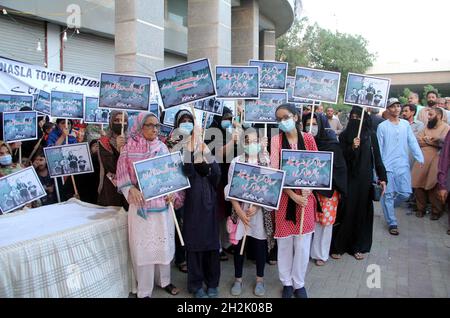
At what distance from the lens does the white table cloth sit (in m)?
2.67

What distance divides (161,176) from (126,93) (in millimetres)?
1225

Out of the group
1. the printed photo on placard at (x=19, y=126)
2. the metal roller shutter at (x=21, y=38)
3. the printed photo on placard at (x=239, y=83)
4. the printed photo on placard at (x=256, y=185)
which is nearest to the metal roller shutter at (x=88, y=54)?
the metal roller shutter at (x=21, y=38)

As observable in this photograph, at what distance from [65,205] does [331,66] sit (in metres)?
31.9

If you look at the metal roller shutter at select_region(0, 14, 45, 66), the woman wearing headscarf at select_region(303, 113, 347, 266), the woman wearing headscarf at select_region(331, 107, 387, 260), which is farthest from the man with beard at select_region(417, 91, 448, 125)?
the metal roller shutter at select_region(0, 14, 45, 66)

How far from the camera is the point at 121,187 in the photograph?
3.35 metres

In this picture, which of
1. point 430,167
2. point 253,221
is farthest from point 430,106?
point 253,221

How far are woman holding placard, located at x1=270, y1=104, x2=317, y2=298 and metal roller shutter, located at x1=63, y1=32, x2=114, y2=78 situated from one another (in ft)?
25.5

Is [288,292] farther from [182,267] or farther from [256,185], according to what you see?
[182,267]

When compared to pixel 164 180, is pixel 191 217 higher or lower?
lower

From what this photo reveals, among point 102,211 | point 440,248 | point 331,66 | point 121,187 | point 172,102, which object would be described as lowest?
point 440,248

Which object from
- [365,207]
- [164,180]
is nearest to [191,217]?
[164,180]

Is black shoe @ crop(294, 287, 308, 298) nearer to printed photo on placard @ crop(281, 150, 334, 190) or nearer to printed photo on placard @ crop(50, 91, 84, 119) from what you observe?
printed photo on placard @ crop(281, 150, 334, 190)

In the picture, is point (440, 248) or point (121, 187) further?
point (440, 248)

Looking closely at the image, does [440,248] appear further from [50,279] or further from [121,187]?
[50,279]
